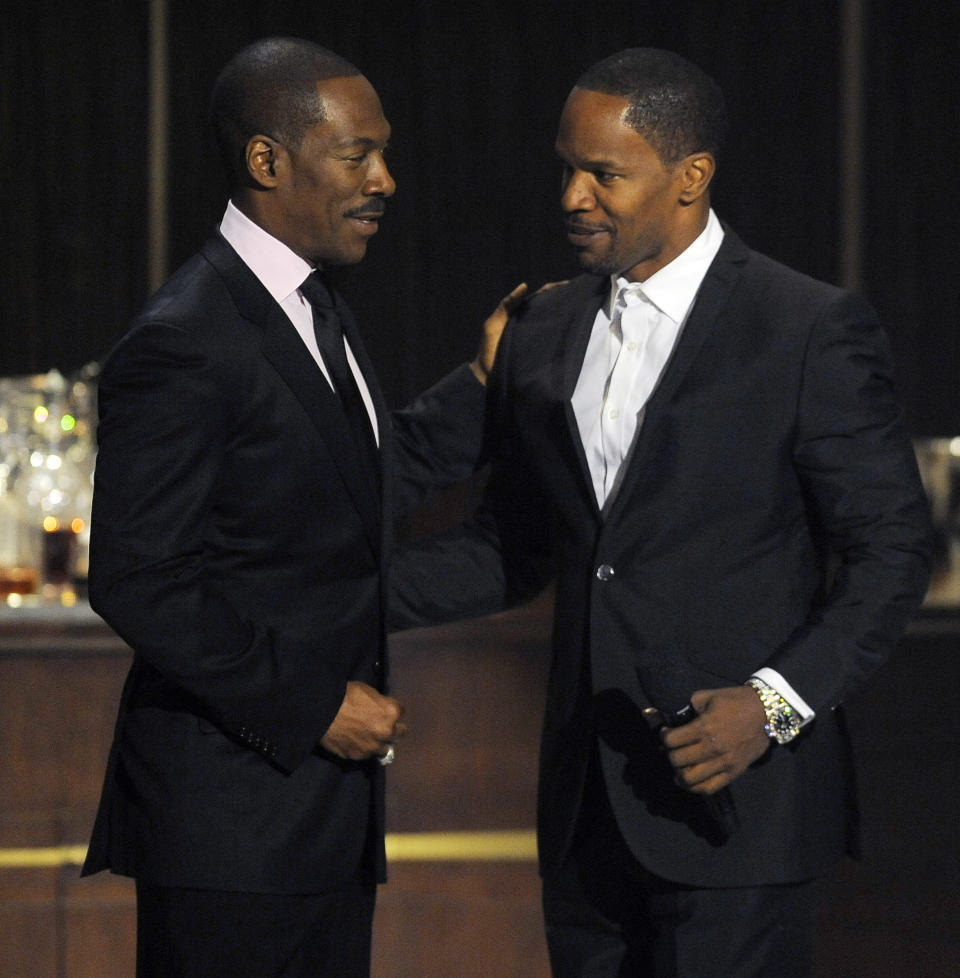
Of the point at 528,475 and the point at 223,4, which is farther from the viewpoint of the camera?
the point at 223,4

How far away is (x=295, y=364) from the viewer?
1541mm

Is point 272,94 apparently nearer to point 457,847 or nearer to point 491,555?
point 491,555

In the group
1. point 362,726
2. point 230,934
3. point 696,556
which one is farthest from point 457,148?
point 230,934

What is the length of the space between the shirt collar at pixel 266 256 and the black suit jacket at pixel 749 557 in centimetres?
35

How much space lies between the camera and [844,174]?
3.52m

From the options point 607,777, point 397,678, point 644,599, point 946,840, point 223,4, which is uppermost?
point 223,4

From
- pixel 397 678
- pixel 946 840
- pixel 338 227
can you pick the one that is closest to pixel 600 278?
pixel 338 227

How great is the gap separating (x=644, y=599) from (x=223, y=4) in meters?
2.24

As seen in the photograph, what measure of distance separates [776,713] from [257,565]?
21.5 inches

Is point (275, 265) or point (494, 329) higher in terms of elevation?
point (275, 265)

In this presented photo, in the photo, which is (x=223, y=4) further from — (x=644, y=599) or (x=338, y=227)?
(x=644, y=599)

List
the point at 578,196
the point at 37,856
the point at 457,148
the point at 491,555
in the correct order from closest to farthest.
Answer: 1. the point at 578,196
2. the point at 491,555
3. the point at 37,856
4. the point at 457,148

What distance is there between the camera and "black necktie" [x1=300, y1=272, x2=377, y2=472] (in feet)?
5.31

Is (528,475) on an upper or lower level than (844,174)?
lower
